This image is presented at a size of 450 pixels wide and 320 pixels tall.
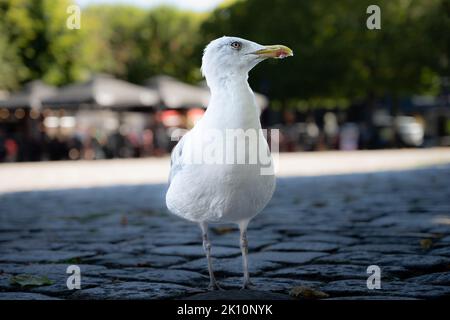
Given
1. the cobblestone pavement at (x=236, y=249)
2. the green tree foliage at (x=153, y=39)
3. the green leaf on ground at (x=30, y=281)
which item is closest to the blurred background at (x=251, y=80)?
the green tree foliage at (x=153, y=39)

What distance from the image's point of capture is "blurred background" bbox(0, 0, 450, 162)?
2197 centimetres

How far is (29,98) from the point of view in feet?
66.9

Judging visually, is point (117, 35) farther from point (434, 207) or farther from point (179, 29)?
point (434, 207)

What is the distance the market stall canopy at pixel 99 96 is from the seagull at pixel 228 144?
56.1 feet

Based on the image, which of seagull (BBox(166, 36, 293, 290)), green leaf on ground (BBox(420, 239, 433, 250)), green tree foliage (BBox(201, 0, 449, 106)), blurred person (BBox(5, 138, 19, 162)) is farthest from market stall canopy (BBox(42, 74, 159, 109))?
seagull (BBox(166, 36, 293, 290))

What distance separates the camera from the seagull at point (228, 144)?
2.92 metres

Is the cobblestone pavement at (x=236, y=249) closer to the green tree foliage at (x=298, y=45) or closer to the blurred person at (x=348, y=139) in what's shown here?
the green tree foliage at (x=298, y=45)

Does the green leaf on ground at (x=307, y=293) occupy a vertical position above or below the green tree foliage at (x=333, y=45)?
below

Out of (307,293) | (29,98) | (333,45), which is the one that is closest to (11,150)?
(29,98)

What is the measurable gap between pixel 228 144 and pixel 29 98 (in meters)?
18.7

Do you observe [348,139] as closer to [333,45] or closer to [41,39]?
[333,45]

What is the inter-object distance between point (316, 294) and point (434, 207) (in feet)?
13.4
